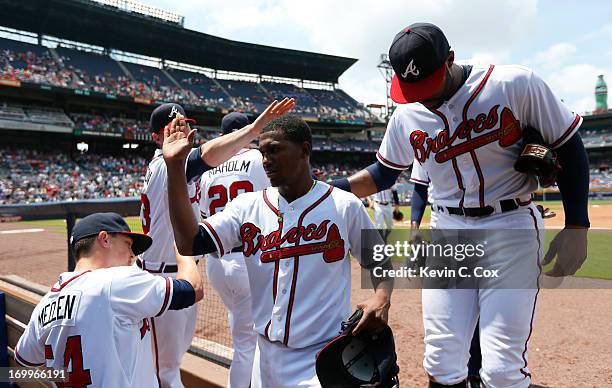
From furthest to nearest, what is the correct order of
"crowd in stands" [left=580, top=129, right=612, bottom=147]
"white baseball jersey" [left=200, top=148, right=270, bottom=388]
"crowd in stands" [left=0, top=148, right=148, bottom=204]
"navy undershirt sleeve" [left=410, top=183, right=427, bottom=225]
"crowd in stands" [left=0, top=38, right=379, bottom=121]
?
1. "crowd in stands" [left=580, top=129, right=612, bottom=147]
2. "crowd in stands" [left=0, top=38, right=379, bottom=121]
3. "crowd in stands" [left=0, top=148, right=148, bottom=204]
4. "white baseball jersey" [left=200, top=148, right=270, bottom=388]
5. "navy undershirt sleeve" [left=410, top=183, right=427, bottom=225]

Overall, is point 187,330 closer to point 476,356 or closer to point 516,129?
point 476,356

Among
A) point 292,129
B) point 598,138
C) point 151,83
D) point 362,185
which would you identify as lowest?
point 362,185

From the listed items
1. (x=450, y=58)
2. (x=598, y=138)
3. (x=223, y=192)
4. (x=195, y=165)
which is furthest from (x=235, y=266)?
(x=598, y=138)

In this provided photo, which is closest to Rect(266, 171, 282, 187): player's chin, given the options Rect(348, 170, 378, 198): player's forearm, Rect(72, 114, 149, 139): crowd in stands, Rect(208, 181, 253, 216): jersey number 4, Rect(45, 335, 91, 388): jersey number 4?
Rect(348, 170, 378, 198): player's forearm

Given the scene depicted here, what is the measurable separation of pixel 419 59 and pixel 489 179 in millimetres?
627

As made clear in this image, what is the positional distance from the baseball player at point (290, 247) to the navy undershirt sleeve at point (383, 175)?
0.54 m

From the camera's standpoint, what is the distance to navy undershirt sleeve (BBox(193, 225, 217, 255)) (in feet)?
5.57

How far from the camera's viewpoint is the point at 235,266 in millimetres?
3072

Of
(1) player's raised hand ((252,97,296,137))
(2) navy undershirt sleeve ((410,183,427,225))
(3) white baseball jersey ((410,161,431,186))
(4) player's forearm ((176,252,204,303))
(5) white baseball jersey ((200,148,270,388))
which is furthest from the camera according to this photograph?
(5) white baseball jersey ((200,148,270,388))

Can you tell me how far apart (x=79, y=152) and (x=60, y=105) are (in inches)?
148

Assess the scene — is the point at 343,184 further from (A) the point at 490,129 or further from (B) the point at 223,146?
(A) the point at 490,129

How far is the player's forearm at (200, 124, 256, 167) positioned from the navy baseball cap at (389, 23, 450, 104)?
0.87 metres

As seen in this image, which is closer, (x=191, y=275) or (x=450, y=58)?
Result: (x=450, y=58)

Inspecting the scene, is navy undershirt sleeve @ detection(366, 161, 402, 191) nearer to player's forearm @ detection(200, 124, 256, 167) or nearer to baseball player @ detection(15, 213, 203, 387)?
player's forearm @ detection(200, 124, 256, 167)
